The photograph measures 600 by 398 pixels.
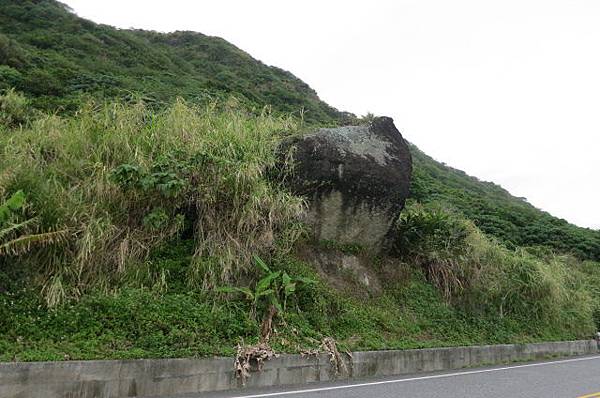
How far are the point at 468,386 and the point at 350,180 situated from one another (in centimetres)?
523

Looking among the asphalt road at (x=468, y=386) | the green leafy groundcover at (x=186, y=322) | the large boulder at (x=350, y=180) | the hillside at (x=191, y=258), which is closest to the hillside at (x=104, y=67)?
the hillside at (x=191, y=258)

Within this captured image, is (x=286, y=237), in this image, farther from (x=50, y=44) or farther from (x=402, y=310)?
(x=50, y=44)

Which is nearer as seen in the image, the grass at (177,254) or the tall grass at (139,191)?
the grass at (177,254)

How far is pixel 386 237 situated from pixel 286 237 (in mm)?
3432

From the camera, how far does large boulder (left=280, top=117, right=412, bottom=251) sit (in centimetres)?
1130

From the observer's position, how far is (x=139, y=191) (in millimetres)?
8805

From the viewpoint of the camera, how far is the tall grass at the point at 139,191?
300 inches

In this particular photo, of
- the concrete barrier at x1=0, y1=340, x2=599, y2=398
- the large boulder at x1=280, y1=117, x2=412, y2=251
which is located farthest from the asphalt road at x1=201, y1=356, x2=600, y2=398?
the large boulder at x1=280, y1=117, x2=412, y2=251

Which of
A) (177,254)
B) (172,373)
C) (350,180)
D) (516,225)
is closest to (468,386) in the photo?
(172,373)

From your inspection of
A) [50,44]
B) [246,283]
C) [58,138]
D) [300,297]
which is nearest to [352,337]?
[300,297]

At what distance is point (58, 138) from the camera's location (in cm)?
948

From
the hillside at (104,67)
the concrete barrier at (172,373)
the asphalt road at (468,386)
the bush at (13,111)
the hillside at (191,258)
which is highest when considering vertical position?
the hillside at (104,67)

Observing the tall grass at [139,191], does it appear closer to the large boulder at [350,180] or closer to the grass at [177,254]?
the grass at [177,254]

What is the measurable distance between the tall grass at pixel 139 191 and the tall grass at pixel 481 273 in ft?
13.9
